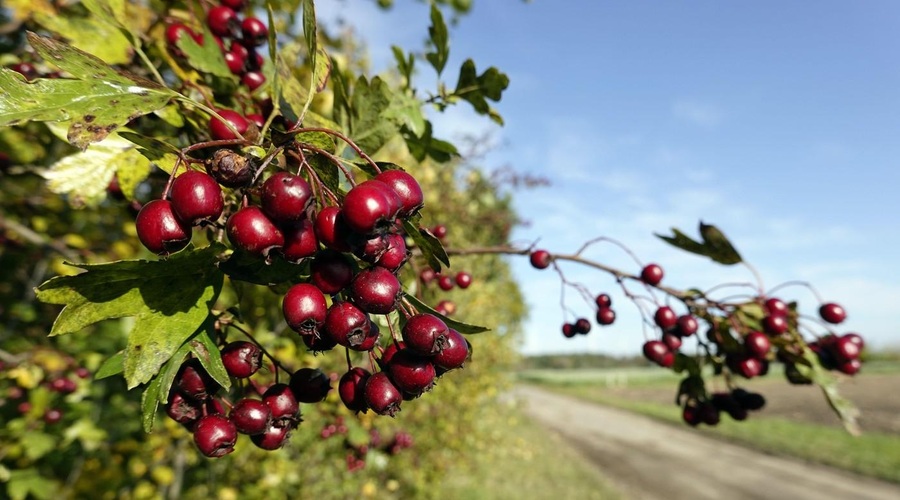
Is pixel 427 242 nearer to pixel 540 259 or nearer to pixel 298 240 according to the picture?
pixel 298 240

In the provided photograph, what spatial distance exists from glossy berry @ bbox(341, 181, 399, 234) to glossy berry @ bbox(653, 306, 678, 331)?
1.57 meters

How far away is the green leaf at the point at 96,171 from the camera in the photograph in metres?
1.45

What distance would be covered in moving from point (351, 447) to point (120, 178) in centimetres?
253

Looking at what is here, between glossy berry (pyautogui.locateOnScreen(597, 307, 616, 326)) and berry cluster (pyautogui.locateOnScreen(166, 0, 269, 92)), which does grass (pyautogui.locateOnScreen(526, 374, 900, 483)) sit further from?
berry cluster (pyautogui.locateOnScreen(166, 0, 269, 92))

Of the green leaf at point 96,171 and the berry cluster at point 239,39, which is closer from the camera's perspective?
the green leaf at point 96,171

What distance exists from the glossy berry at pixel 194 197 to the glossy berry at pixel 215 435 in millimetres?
485

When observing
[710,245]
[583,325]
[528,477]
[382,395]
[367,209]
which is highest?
[710,245]

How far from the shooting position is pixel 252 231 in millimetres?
883

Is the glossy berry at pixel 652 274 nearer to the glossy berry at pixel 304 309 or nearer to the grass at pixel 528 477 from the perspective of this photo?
the glossy berry at pixel 304 309

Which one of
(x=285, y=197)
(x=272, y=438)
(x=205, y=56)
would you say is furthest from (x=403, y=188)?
(x=205, y=56)

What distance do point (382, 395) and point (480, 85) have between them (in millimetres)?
1293

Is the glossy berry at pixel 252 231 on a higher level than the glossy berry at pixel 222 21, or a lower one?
lower

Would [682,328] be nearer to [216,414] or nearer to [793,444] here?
[216,414]

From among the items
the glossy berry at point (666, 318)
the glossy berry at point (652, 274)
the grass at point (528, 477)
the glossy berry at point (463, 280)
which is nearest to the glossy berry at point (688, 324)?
the glossy berry at point (666, 318)
